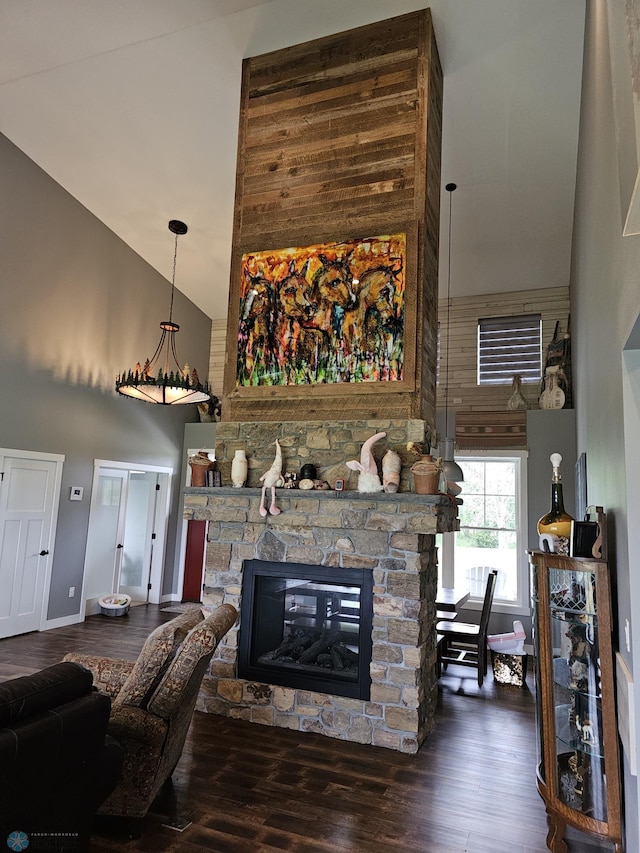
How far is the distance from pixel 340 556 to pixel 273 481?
0.76 m

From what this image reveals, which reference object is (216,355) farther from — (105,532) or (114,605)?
(114,605)

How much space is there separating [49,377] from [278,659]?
15.7ft

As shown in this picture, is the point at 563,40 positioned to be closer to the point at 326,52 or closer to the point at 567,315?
the point at 326,52

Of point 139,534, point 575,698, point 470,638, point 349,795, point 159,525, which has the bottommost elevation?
point 349,795

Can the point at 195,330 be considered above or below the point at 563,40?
below

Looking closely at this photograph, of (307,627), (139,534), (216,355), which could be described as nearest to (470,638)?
(307,627)

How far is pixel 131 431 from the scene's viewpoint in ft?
28.2

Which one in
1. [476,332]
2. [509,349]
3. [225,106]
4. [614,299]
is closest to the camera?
[614,299]

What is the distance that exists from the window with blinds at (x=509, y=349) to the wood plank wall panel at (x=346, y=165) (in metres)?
3.24

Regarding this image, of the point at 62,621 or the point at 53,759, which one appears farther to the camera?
the point at 62,621

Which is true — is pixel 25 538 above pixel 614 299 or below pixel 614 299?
below

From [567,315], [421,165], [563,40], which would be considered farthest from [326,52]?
[567,315]

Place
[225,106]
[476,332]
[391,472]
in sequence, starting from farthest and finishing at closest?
[476,332]
[225,106]
[391,472]

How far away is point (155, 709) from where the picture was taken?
9.13 feet
